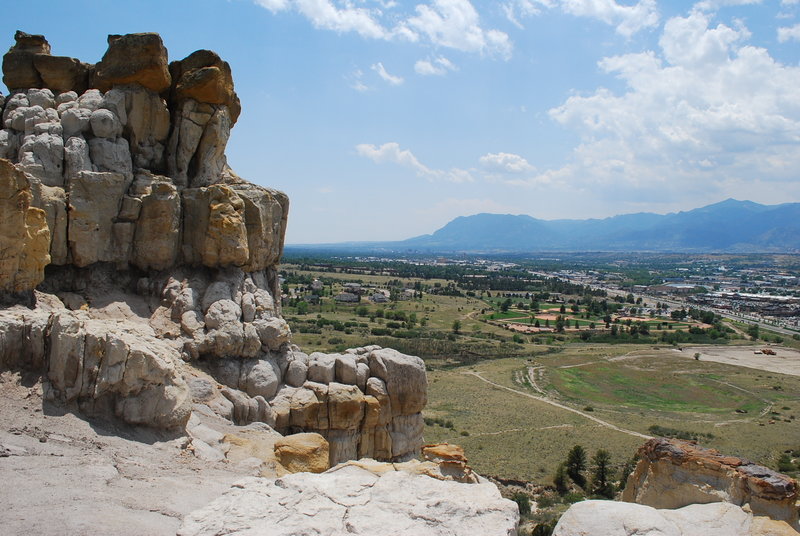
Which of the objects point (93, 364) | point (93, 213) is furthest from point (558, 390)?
point (93, 364)

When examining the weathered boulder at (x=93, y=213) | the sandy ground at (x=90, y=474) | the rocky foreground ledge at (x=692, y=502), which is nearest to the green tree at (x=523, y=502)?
the rocky foreground ledge at (x=692, y=502)

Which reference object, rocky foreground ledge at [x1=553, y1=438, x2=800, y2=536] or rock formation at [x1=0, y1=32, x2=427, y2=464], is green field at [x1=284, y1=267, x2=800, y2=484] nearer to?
rock formation at [x1=0, y1=32, x2=427, y2=464]

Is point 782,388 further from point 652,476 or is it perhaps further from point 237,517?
point 237,517

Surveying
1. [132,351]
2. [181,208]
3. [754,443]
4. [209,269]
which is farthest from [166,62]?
[754,443]

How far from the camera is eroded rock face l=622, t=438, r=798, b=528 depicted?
34.6ft

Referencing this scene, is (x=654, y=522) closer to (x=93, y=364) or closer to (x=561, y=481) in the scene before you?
(x=93, y=364)

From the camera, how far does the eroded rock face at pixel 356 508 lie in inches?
290

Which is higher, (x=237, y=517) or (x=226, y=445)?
(x=237, y=517)

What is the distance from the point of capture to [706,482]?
1166 centimetres

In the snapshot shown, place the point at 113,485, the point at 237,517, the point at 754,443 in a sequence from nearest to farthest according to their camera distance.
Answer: the point at 237,517, the point at 113,485, the point at 754,443

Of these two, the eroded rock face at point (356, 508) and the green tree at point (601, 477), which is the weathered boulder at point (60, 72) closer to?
the eroded rock face at point (356, 508)

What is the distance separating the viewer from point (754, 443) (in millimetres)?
43312

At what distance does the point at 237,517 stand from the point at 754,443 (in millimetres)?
48173

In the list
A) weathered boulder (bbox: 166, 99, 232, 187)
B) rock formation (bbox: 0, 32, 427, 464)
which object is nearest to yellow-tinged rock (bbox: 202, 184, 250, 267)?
rock formation (bbox: 0, 32, 427, 464)
